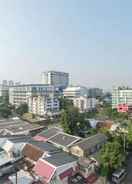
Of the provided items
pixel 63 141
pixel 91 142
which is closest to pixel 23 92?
pixel 63 141

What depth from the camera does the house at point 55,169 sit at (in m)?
8.26

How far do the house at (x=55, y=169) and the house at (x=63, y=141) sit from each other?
2204mm

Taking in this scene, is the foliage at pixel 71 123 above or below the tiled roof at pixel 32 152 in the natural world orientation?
above

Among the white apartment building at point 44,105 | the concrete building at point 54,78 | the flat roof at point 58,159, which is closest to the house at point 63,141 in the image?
the flat roof at point 58,159

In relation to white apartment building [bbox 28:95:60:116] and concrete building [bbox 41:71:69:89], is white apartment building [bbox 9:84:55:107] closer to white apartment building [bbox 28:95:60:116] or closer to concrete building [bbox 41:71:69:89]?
white apartment building [bbox 28:95:60:116]

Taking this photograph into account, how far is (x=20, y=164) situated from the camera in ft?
33.0

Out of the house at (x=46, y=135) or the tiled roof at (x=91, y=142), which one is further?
the house at (x=46, y=135)

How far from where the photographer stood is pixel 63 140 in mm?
12242

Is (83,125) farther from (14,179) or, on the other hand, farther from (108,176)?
(14,179)

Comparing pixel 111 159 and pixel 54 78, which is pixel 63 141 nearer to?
pixel 111 159

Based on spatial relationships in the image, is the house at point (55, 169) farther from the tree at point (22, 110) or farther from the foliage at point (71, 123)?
the tree at point (22, 110)

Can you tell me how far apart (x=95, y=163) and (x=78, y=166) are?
3.29 feet

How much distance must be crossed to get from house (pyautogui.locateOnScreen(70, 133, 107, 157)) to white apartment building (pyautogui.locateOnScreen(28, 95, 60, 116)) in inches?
524

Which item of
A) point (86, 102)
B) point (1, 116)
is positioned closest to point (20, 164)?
point (1, 116)
